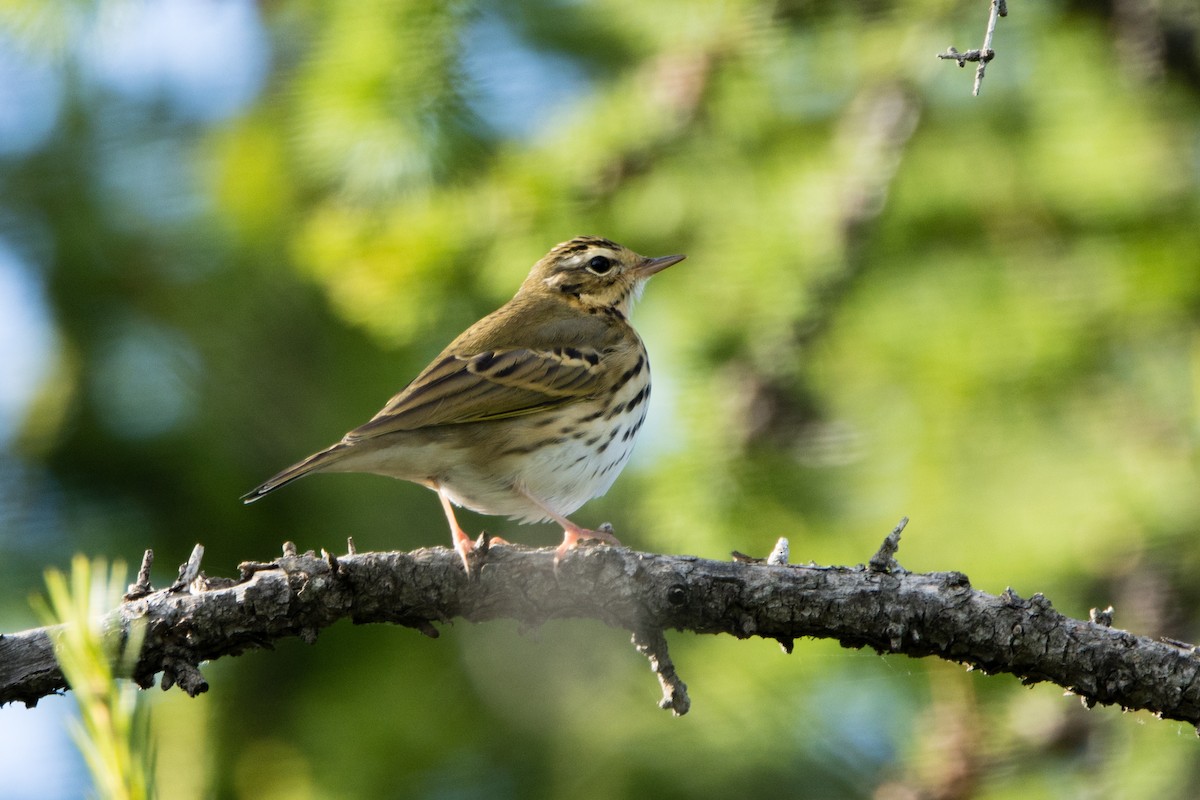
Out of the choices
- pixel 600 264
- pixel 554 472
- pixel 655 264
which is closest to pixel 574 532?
pixel 554 472

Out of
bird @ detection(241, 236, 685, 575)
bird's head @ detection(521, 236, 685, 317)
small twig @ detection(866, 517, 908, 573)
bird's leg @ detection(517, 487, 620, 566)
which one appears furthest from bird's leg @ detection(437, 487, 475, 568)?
bird's head @ detection(521, 236, 685, 317)

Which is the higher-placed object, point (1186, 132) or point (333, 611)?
point (1186, 132)

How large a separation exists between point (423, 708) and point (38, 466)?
210 cm

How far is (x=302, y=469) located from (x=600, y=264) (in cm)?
201

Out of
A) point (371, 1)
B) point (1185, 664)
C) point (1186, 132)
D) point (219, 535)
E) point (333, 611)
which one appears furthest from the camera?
point (219, 535)

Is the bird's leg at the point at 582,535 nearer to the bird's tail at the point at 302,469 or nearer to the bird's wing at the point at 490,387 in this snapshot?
the bird's wing at the point at 490,387

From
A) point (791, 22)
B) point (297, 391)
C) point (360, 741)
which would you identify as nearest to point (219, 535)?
point (297, 391)

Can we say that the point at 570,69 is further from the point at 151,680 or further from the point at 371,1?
the point at 151,680

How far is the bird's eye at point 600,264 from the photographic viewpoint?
216 inches

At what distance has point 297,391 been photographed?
585 cm

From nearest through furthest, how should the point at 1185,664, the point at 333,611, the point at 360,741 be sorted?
the point at 1185,664 → the point at 333,611 → the point at 360,741

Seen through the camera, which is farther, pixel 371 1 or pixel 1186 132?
pixel 1186 132

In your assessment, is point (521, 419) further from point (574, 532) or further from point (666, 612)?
point (666, 612)

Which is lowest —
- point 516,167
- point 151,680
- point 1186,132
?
point 151,680
